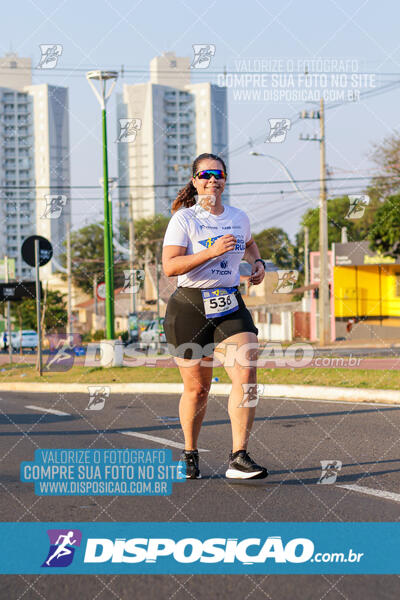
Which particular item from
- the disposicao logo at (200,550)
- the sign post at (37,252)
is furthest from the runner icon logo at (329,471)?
the sign post at (37,252)

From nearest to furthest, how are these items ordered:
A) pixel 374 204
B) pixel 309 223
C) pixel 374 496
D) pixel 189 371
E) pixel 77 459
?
Result: pixel 374 496, pixel 189 371, pixel 77 459, pixel 374 204, pixel 309 223

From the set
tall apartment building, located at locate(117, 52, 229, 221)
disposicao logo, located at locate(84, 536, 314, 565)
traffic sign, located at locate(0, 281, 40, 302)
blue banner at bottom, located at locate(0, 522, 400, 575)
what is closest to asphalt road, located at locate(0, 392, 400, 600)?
blue banner at bottom, located at locate(0, 522, 400, 575)

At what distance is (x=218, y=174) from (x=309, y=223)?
2872 inches

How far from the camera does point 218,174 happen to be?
543cm

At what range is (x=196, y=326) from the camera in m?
5.34

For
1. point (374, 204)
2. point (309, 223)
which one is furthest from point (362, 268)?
point (309, 223)

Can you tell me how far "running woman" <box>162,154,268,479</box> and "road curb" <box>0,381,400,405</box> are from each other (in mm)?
5439

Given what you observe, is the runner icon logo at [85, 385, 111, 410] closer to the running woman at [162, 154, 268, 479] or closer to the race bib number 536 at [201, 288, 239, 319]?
the running woman at [162, 154, 268, 479]

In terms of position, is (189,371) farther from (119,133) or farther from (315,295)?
(315,295)

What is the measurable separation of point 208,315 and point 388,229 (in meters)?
28.6

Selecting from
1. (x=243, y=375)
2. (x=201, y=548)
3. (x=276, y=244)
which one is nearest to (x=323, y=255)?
(x=243, y=375)

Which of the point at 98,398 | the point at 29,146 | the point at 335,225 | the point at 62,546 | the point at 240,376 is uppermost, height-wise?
the point at 29,146

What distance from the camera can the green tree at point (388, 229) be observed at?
32.3 metres

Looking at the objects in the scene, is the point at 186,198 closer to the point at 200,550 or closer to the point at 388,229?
the point at 200,550
